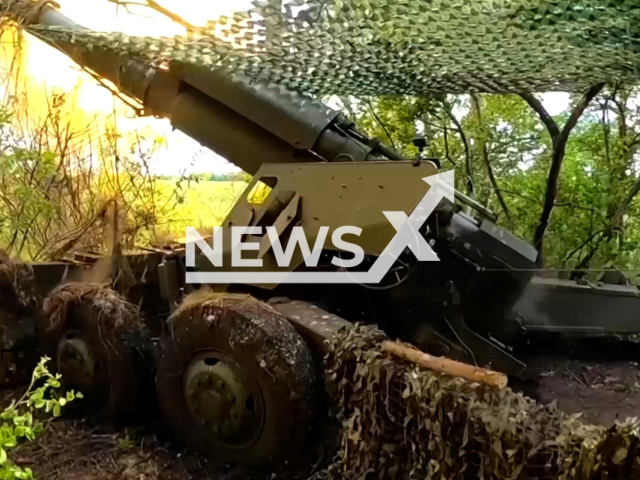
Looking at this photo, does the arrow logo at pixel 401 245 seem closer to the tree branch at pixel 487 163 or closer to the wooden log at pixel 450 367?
the wooden log at pixel 450 367

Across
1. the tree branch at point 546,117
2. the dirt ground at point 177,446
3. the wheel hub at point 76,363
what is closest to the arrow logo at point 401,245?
the dirt ground at point 177,446

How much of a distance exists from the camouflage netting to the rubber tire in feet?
3.23

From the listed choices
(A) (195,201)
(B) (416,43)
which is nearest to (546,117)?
(B) (416,43)

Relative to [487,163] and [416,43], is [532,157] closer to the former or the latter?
[487,163]

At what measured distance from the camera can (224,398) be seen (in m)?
2.32

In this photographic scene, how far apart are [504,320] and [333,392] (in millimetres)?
785

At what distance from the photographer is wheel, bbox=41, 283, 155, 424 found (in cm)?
274

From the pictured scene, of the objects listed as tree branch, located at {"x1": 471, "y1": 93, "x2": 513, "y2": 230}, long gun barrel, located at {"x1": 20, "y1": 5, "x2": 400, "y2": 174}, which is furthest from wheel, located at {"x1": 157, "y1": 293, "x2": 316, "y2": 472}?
tree branch, located at {"x1": 471, "y1": 93, "x2": 513, "y2": 230}

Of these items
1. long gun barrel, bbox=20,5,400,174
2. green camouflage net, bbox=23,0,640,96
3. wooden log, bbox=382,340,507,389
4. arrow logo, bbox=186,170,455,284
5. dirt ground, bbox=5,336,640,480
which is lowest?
dirt ground, bbox=5,336,640,480

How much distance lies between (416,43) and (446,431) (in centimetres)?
123

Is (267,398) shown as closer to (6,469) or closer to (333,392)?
(333,392)

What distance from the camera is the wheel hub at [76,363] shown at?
2795 mm

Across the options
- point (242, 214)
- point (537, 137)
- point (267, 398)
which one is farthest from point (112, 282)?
point (537, 137)

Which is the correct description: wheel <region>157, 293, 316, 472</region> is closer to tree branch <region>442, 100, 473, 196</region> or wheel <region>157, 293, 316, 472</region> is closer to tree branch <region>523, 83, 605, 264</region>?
tree branch <region>523, 83, 605, 264</region>
